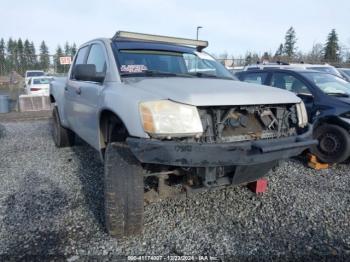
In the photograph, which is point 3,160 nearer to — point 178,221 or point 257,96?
point 178,221

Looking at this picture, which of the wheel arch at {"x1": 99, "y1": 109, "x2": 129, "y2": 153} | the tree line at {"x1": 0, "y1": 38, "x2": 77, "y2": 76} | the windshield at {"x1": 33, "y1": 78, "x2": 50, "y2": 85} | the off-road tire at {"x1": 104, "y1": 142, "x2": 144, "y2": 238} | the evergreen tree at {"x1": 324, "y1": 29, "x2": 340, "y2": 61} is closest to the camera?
the off-road tire at {"x1": 104, "y1": 142, "x2": 144, "y2": 238}

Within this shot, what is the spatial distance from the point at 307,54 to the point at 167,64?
115ft

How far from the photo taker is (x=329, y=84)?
5.60m

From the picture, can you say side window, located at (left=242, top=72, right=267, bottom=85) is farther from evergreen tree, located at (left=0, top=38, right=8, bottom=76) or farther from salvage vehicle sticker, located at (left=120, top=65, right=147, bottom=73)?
evergreen tree, located at (left=0, top=38, right=8, bottom=76)

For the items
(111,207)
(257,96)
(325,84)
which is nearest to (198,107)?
(257,96)

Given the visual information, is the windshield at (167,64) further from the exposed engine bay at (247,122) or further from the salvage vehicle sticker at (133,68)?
the exposed engine bay at (247,122)

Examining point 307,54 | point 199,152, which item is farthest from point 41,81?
point 307,54

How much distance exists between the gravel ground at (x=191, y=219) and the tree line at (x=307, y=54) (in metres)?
20.7

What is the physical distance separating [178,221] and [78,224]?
0.98 m

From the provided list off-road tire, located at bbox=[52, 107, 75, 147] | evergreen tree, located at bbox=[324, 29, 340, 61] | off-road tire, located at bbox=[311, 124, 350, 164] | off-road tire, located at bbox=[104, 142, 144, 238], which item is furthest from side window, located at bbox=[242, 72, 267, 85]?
evergreen tree, located at bbox=[324, 29, 340, 61]

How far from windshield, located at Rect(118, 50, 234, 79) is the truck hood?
0.84 feet

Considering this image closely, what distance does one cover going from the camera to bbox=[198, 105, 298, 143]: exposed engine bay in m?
2.57

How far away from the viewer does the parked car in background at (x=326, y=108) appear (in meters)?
4.85

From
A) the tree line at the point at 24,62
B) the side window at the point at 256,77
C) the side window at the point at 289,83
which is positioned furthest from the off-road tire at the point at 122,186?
the tree line at the point at 24,62
